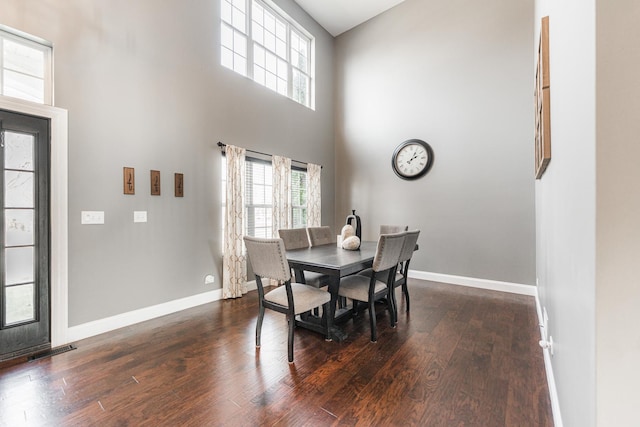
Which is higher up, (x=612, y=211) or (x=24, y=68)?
(x=24, y=68)

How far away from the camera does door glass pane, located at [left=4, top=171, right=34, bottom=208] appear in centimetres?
222

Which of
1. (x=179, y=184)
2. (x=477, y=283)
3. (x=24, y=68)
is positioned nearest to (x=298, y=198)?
(x=179, y=184)

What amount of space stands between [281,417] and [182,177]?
109 inches

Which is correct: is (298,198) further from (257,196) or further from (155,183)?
(155,183)

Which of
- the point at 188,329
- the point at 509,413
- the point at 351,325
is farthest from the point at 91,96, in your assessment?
the point at 509,413

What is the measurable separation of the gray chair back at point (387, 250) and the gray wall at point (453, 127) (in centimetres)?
226

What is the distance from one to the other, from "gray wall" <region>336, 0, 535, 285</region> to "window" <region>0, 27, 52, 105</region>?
4386 mm

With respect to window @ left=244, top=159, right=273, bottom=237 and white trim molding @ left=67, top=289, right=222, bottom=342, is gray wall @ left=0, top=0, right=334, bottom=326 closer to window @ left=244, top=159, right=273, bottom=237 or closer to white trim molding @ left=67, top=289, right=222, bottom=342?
white trim molding @ left=67, top=289, right=222, bottom=342

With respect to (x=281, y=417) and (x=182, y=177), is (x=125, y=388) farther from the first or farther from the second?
(x=182, y=177)

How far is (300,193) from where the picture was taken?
516cm

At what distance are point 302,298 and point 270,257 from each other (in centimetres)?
45

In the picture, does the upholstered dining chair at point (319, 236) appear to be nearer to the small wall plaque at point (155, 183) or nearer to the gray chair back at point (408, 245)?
the gray chair back at point (408, 245)

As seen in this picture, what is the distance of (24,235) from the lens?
231cm

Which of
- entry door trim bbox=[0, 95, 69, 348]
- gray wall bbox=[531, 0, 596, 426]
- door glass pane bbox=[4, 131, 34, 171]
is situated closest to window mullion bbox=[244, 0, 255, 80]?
entry door trim bbox=[0, 95, 69, 348]
